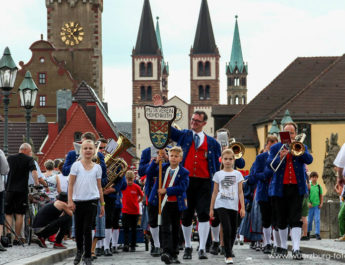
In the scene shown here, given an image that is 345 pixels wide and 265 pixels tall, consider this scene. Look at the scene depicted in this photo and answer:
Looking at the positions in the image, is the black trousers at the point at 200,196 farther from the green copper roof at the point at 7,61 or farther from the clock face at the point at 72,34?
the clock face at the point at 72,34

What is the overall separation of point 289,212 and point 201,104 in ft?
425

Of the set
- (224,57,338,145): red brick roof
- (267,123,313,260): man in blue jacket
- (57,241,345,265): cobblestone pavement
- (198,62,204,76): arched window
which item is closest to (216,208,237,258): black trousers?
(57,241,345,265): cobblestone pavement

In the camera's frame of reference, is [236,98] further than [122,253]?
Yes

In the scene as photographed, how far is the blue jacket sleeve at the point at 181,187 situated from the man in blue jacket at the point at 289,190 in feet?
4.51

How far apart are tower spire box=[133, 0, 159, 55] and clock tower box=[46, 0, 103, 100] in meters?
63.4

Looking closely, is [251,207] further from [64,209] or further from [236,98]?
[236,98]

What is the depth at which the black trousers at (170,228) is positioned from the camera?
12180 millimetres

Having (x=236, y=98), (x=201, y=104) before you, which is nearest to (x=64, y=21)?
(x=201, y=104)

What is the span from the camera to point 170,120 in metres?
12.6

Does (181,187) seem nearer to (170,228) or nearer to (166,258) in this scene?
(170,228)

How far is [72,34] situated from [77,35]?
17.8 inches

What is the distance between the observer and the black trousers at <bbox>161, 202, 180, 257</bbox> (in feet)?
40.0

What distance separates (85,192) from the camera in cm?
1159

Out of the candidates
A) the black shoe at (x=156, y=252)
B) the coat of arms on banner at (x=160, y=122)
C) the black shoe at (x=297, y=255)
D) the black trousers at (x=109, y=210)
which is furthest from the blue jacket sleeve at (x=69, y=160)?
the black shoe at (x=297, y=255)
